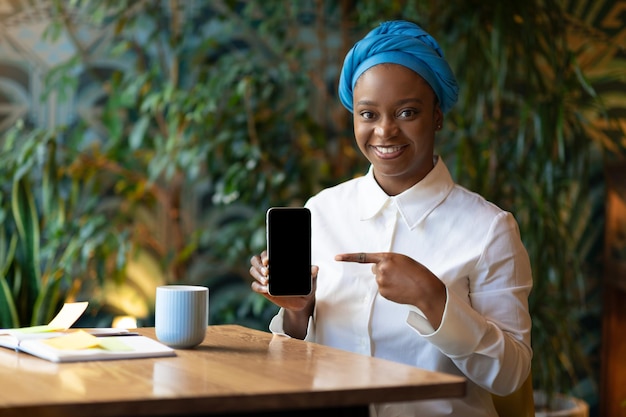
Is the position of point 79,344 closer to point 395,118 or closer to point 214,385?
point 214,385

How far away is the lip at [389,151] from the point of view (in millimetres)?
1926

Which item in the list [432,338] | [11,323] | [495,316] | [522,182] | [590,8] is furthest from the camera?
[590,8]

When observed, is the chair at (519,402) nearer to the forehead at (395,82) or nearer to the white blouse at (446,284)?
the white blouse at (446,284)

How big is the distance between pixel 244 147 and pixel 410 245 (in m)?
1.63

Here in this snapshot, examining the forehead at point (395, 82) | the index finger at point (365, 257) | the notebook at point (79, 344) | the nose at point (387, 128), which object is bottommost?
the notebook at point (79, 344)

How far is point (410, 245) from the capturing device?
1896mm

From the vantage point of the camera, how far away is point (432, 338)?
5.32ft

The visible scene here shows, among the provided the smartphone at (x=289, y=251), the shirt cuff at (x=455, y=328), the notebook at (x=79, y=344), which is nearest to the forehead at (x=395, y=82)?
the smartphone at (x=289, y=251)

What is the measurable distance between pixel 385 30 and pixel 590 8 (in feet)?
8.33

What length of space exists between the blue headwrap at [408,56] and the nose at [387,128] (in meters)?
0.11

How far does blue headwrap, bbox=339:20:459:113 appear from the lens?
1.89 metres

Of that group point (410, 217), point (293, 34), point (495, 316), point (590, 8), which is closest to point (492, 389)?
point (495, 316)

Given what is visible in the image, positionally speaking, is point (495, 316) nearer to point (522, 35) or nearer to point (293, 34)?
point (522, 35)

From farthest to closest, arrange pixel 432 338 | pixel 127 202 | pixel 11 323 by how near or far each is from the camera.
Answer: pixel 127 202 → pixel 11 323 → pixel 432 338
